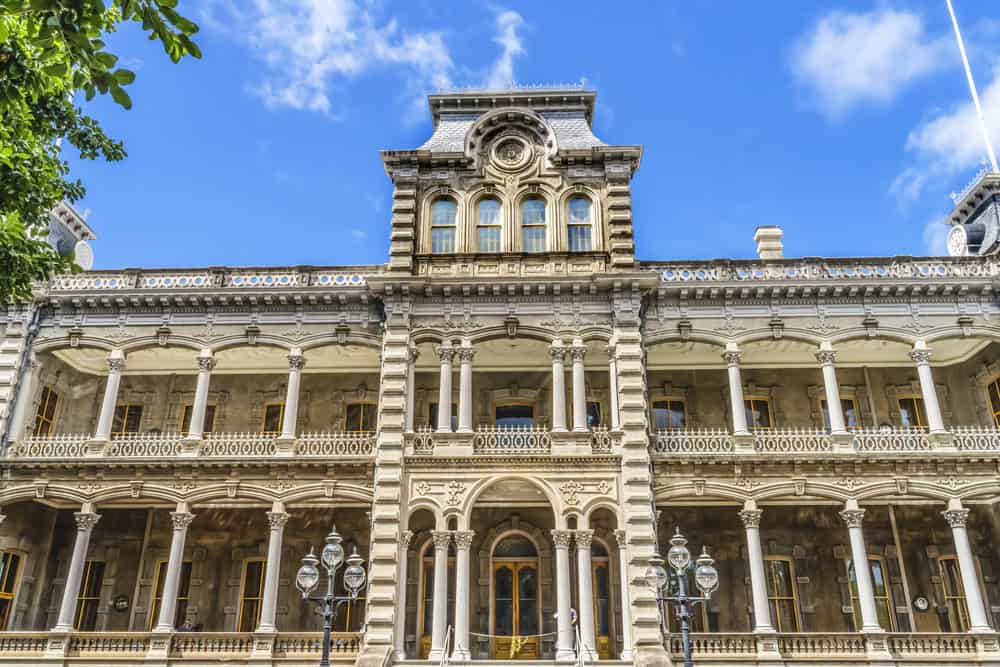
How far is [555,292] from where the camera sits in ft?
74.8

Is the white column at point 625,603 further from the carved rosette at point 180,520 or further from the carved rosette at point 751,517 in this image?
the carved rosette at point 180,520

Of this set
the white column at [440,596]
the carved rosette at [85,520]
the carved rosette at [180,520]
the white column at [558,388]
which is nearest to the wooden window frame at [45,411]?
the carved rosette at [85,520]

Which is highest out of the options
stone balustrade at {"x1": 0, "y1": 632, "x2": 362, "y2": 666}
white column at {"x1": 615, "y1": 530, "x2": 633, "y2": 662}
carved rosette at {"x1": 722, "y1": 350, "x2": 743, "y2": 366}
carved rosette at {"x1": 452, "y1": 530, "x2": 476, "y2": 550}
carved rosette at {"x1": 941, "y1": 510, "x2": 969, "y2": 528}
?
carved rosette at {"x1": 722, "y1": 350, "x2": 743, "y2": 366}

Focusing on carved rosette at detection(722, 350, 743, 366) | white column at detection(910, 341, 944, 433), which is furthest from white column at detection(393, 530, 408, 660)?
white column at detection(910, 341, 944, 433)

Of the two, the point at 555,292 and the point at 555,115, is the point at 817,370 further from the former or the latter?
the point at 555,115

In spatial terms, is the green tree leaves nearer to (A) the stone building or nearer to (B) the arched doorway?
(A) the stone building

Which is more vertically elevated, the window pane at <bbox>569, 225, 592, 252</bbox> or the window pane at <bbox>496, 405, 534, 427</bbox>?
the window pane at <bbox>569, 225, 592, 252</bbox>

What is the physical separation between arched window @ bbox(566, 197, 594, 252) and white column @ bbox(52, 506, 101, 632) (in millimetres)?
15275

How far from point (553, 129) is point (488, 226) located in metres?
3.83

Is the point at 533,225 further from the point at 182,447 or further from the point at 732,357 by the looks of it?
the point at 182,447

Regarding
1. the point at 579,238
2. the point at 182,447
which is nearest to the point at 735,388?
the point at 579,238

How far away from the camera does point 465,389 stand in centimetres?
2220

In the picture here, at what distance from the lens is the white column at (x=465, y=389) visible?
21859 millimetres

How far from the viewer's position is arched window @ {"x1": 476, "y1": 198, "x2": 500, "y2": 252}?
24359 millimetres
